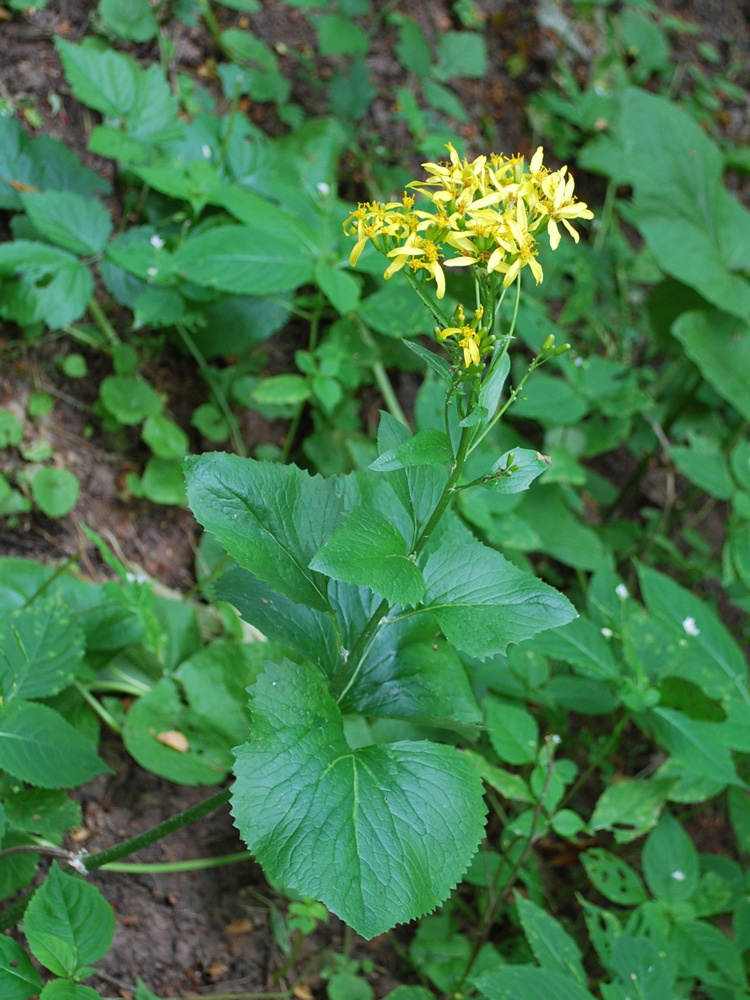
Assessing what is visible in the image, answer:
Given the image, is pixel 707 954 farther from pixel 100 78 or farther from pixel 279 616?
pixel 100 78

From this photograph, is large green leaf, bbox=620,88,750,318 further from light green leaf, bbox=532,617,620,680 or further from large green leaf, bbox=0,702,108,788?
large green leaf, bbox=0,702,108,788

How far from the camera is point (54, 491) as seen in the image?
2.56m

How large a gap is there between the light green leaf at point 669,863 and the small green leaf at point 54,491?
6.74 feet

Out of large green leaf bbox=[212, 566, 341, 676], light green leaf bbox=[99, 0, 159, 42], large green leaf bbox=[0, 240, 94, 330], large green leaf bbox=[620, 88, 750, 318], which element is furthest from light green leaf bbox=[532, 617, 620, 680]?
light green leaf bbox=[99, 0, 159, 42]

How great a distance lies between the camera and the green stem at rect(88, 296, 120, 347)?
2.90 meters

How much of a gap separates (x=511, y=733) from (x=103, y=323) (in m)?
1.96

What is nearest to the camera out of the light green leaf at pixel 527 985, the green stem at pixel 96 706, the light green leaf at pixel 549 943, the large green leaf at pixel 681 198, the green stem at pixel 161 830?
the green stem at pixel 161 830

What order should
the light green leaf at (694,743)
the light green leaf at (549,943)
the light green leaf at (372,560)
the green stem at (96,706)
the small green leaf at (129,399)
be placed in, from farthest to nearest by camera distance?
1. the small green leaf at (129,399)
2. the light green leaf at (694,743)
3. the green stem at (96,706)
4. the light green leaf at (549,943)
5. the light green leaf at (372,560)

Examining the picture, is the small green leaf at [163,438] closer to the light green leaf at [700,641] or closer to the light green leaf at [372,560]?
the light green leaf at [372,560]

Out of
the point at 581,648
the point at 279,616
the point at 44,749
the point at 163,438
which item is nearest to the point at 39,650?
the point at 44,749

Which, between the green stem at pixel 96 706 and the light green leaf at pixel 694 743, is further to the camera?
the light green leaf at pixel 694 743

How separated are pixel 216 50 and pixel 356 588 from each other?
2998mm

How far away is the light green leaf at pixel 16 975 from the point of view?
1.44 meters

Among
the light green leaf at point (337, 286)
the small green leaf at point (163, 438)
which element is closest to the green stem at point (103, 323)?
the small green leaf at point (163, 438)
